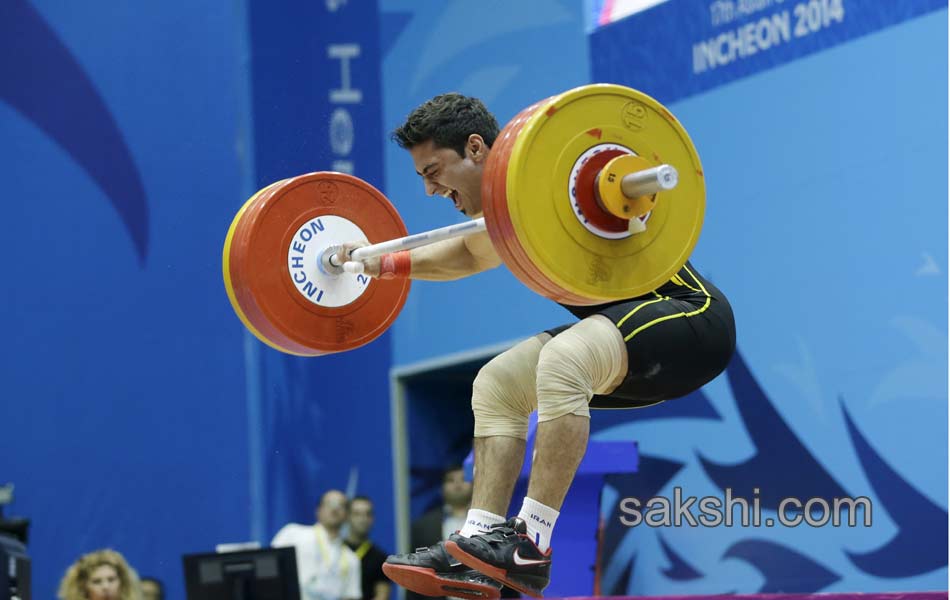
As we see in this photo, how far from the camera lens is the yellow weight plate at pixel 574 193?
3.18m

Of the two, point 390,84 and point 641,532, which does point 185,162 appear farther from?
point 641,532

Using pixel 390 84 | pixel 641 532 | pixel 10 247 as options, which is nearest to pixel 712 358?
pixel 641 532

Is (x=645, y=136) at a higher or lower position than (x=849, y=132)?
lower

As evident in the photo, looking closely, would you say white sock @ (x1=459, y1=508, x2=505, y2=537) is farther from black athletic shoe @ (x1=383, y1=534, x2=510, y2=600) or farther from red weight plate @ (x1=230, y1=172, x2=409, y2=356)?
red weight plate @ (x1=230, y1=172, x2=409, y2=356)

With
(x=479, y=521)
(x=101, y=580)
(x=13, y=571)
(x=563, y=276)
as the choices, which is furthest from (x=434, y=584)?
(x=101, y=580)

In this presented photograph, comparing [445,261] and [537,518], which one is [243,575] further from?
[537,518]

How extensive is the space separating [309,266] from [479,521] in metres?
1.06

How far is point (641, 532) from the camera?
24.0ft

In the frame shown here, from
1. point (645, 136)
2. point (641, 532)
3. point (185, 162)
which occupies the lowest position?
point (641, 532)

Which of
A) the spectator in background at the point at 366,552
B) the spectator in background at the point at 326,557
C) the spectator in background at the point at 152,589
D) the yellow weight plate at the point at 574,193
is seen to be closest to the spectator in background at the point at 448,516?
the spectator in background at the point at 366,552

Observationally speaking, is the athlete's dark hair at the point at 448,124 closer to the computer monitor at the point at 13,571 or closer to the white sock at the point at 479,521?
the white sock at the point at 479,521

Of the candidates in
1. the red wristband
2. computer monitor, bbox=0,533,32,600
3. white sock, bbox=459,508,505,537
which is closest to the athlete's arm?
the red wristband

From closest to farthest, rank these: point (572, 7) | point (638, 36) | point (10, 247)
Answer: point (638, 36), point (572, 7), point (10, 247)

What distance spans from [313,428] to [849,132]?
4.21 meters
